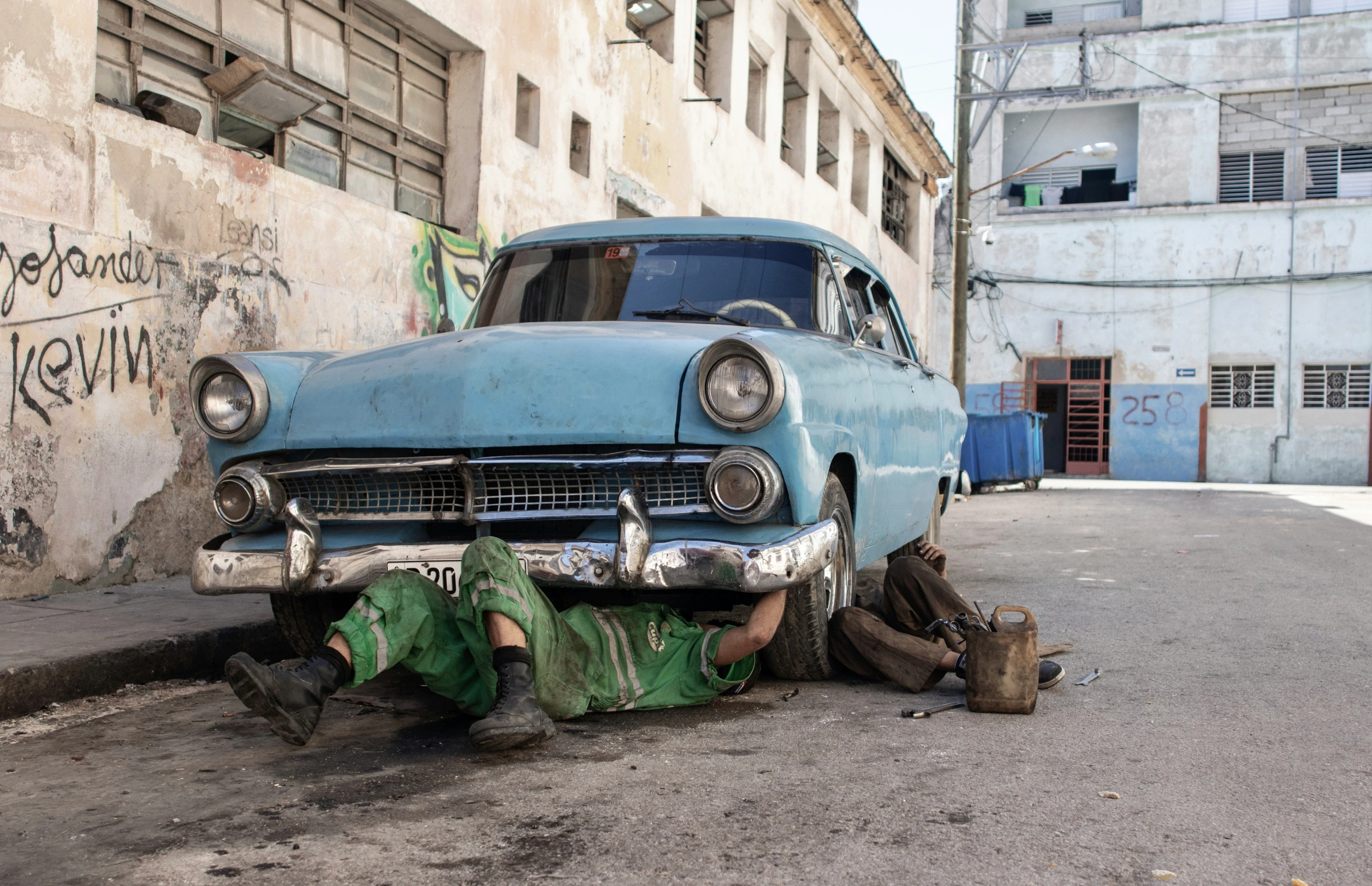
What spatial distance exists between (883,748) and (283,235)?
5.50m

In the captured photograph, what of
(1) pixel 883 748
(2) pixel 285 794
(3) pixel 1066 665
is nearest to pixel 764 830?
(1) pixel 883 748

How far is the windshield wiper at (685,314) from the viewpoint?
4.49 m

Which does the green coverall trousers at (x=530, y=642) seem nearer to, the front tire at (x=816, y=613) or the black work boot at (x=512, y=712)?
the black work boot at (x=512, y=712)

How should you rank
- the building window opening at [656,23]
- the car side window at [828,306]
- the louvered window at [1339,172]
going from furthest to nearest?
the louvered window at [1339,172] → the building window opening at [656,23] → the car side window at [828,306]

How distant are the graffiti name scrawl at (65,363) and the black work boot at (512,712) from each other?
11.5 ft

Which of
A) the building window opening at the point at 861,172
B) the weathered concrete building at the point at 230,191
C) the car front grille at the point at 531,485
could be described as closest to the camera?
the car front grille at the point at 531,485

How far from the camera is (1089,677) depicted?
432 centimetres

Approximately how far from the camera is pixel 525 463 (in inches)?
138

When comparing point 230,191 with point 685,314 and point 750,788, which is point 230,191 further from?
point 750,788

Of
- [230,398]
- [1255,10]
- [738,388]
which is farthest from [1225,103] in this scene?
[230,398]

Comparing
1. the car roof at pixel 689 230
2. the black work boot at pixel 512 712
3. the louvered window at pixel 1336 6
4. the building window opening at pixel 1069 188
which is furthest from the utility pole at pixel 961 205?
the black work boot at pixel 512 712

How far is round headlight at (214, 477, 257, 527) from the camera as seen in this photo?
3.72m

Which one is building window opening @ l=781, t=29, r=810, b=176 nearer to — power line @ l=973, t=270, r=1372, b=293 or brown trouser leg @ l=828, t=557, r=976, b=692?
power line @ l=973, t=270, r=1372, b=293

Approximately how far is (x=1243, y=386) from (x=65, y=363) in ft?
84.7
